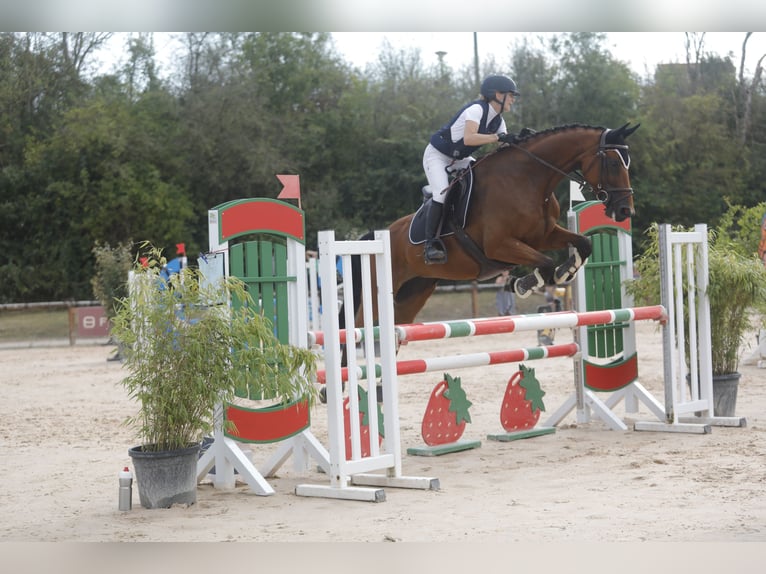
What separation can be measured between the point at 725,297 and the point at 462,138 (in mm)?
1674

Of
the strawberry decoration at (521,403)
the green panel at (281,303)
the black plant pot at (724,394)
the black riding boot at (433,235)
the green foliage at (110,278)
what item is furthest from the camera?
the green foliage at (110,278)

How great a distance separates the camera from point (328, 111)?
1927cm

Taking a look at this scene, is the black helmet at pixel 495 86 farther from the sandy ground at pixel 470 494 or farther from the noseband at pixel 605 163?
the sandy ground at pixel 470 494

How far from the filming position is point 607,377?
5.13m

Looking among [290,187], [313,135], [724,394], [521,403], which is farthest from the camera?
[313,135]

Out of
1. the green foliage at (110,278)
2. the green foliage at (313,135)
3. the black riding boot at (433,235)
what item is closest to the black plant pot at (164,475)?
the black riding boot at (433,235)

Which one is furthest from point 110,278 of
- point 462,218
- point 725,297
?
point 725,297

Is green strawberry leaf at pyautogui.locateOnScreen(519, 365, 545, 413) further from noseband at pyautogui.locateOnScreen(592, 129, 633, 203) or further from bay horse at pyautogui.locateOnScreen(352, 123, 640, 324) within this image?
noseband at pyautogui.locateOnScreen(592, 129, 633, 203)

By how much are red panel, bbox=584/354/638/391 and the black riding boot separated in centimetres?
118

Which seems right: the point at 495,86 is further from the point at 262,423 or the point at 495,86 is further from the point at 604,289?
the point at 262,423

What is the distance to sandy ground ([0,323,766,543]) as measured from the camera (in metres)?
2.83

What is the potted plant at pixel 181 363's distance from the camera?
3.25 metres

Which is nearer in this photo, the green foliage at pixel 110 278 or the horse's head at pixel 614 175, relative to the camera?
the horse's head at pixel 614 175

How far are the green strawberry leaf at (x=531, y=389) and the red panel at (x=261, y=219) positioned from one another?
1.57m
